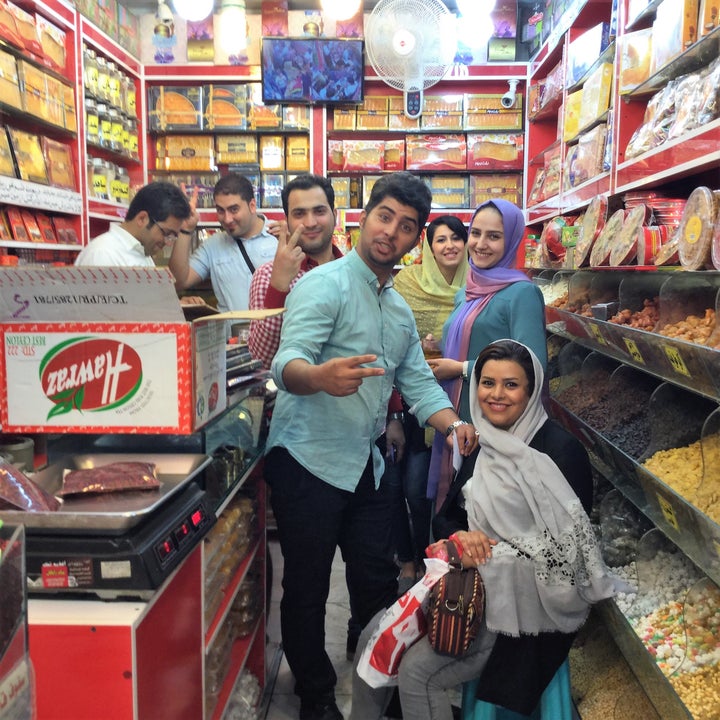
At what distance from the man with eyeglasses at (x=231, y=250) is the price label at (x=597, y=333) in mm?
1657

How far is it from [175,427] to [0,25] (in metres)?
3.35

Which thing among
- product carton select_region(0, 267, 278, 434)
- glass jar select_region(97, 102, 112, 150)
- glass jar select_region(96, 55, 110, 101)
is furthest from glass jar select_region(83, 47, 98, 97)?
product carton select_region(0, 267, 278, 434)

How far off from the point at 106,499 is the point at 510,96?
546cm

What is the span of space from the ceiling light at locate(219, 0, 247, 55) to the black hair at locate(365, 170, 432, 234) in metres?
4.06

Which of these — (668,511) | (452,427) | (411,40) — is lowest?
(668,511)

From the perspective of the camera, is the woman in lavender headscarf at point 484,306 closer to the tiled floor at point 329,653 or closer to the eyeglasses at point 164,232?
the tiled floor at point 329,653

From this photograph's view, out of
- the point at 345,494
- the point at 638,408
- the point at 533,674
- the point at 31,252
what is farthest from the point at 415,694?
the point at 31,252

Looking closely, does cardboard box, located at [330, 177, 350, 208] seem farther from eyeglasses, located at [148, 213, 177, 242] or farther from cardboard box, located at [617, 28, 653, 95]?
cardboard box, located at [617, 28, 653, 95]

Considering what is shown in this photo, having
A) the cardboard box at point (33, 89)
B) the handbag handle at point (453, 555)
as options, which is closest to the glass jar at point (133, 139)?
the cardboard box at point (33, 89)

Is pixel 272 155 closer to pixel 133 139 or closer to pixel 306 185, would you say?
pixel 133 139

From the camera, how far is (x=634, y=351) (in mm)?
2004

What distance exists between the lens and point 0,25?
3705 millimetres

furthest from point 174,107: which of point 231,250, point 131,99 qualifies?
point 231,250

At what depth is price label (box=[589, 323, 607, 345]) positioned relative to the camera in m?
2.37
